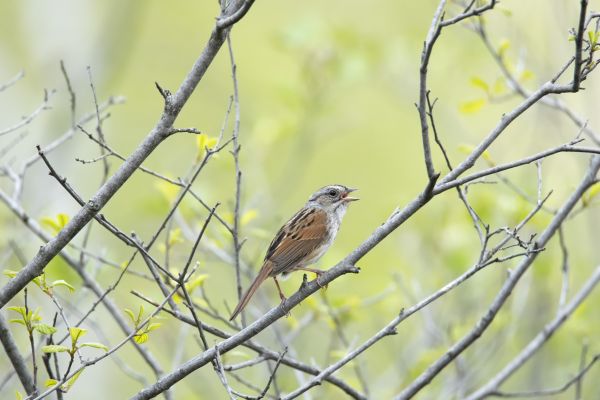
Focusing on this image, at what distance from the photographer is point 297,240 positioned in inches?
205

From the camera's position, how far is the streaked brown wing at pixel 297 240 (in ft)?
16.6

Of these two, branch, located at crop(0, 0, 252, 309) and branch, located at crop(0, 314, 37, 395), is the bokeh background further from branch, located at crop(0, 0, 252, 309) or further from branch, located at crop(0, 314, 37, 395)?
branch, located at crop(0, 0, 252, 309)

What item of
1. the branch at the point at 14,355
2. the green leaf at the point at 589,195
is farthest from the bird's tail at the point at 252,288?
the green leaf at the point at 589,195

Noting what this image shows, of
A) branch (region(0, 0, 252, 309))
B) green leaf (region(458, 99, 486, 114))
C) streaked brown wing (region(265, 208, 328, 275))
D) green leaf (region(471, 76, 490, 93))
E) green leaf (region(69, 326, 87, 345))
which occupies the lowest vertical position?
green leaf (region(69, 326, 87, 345))

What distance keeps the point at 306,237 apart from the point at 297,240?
0.24 ft

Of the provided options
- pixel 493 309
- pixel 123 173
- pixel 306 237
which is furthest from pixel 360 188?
pixel 123 173

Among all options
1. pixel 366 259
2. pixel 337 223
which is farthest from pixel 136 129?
pixel 337 223

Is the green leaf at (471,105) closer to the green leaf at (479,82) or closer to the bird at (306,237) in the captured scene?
the green leaf at (479,82)

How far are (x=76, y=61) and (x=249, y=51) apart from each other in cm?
912

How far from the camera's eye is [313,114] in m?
7.57

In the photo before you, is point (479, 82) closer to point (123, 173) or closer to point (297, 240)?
point (297, 240)

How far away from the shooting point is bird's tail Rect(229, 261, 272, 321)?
4.24m

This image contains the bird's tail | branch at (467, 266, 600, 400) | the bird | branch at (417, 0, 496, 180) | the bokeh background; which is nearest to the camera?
branch at (417, 0, 496, 180)

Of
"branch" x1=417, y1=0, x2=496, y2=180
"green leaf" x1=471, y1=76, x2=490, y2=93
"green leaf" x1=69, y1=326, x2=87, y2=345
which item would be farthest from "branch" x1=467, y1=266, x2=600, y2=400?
"green leaf" x1=69, y1=326, x2=87, y2=345
